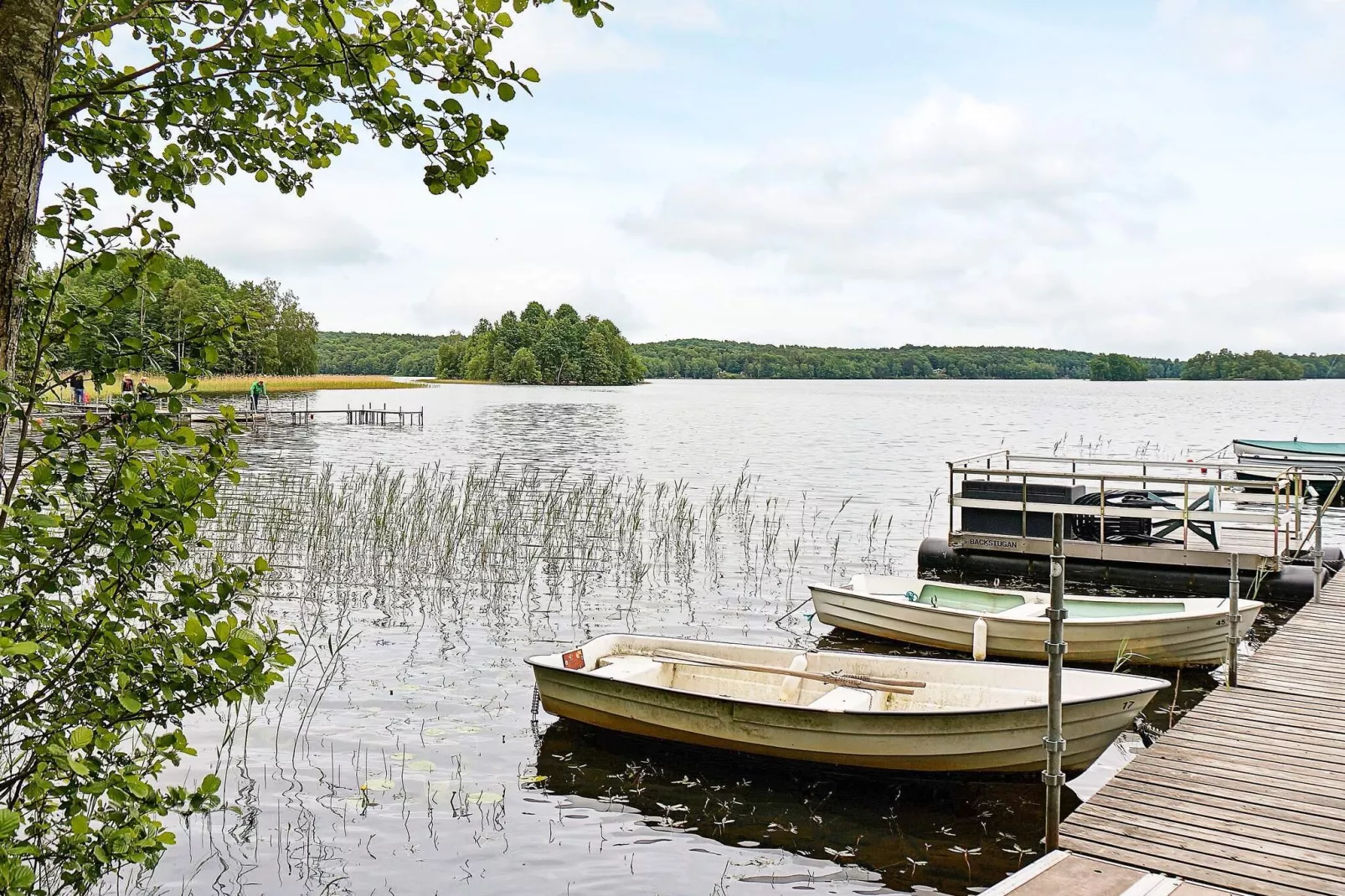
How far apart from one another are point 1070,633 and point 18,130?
11642 millimetres

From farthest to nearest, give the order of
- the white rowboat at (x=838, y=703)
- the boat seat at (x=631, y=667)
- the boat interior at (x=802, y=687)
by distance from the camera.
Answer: the boat seat at (x=631, y=667), the boat interior at (x=802, y=687), the white rowboat at (x=838, y=703)

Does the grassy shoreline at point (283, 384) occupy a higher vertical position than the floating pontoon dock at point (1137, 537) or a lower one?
higher

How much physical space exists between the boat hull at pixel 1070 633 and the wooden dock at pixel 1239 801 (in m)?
2.31

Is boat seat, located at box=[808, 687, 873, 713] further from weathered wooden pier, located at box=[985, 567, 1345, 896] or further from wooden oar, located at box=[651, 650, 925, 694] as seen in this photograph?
weathered wooden pier, located at box=[985, 567, 1345, 896]

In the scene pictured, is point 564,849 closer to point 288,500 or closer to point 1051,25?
point 288,500

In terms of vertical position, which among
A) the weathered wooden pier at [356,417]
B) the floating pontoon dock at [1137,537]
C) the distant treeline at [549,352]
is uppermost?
the distant treeline at [549,352]

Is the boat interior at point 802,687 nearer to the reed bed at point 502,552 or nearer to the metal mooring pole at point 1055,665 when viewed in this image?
the metal mooring pole at point 1055,665

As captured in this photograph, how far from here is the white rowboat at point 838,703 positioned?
791 centimetres

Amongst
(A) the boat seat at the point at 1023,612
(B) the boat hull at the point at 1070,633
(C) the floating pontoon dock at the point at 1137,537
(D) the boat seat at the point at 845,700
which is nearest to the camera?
(D) the boat seat at the point at 845,700

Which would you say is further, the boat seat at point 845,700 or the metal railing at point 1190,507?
the metal railing at point 1190,507

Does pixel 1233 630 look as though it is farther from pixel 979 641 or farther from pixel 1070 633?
pixel 979 641

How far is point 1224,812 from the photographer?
6.24m

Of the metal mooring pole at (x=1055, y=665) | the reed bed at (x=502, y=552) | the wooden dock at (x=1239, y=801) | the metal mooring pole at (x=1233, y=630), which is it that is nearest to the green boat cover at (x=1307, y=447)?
the reed bed at (x=502, y=552)

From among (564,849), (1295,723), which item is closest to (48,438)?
(564,849)
